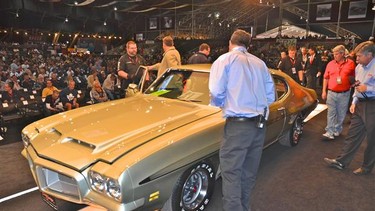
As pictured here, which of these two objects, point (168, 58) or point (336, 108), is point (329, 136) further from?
point (168, 58)

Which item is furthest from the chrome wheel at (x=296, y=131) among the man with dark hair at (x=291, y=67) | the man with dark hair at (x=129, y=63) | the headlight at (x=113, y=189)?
the headlight at (x=113, y=189)

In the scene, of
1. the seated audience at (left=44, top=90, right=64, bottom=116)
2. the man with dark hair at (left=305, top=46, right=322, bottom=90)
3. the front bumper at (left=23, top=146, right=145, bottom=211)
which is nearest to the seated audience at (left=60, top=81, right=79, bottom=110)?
the seated audience at (left=44, top=90, right=64, bottom=116)

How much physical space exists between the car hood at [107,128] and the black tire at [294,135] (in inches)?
75.5

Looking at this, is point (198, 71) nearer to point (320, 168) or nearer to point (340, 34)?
point (320, 168)

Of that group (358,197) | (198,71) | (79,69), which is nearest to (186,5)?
(79,69)

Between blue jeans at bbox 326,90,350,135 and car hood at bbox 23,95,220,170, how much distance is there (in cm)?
280

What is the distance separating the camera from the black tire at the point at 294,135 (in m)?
4.64

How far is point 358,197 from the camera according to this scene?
3.24m

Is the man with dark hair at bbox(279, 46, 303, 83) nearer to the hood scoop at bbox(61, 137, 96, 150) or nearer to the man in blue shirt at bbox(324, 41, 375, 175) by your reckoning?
the man in blue shirt at bbox(324, 41, 375, 175)

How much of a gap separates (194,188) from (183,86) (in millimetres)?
1490

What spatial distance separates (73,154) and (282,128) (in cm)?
273

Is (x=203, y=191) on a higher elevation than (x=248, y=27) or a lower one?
lower

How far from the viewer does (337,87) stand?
4.89 metres

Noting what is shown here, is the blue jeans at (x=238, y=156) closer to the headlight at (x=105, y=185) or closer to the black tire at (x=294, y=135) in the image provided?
the headlight at (x=105, y=185)
